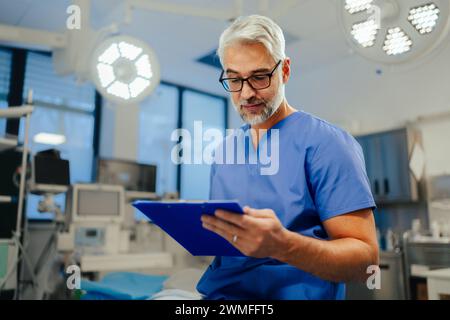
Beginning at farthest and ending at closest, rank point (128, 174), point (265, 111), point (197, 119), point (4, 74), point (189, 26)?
point (197, 119), point (4, 74), point (189, 26), point (128, 174), point (265, 111)

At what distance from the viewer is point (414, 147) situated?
3572mm

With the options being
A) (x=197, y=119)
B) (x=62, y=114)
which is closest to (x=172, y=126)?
(x=197, y=119)

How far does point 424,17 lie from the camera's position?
3.93 feet

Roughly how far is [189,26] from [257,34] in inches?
111

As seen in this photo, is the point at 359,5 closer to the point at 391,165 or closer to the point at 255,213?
the point at 255,213

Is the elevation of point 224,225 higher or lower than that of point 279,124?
lower

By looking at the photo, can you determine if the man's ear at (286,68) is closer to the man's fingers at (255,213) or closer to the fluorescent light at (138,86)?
the man's fingers at (255,213)

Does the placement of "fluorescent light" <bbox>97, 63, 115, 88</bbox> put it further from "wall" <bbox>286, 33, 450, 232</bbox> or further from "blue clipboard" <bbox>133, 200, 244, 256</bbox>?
"wall" <bbox>286, 33, 450, 232</bbox>

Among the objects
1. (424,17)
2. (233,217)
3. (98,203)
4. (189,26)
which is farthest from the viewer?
(189,26)

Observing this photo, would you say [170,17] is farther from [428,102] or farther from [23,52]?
[428,102]

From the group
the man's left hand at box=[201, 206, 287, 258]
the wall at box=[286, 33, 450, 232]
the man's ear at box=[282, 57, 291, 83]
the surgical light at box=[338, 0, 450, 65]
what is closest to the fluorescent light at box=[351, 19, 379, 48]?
the surgical light at box=[338, 0, 450, 65]
